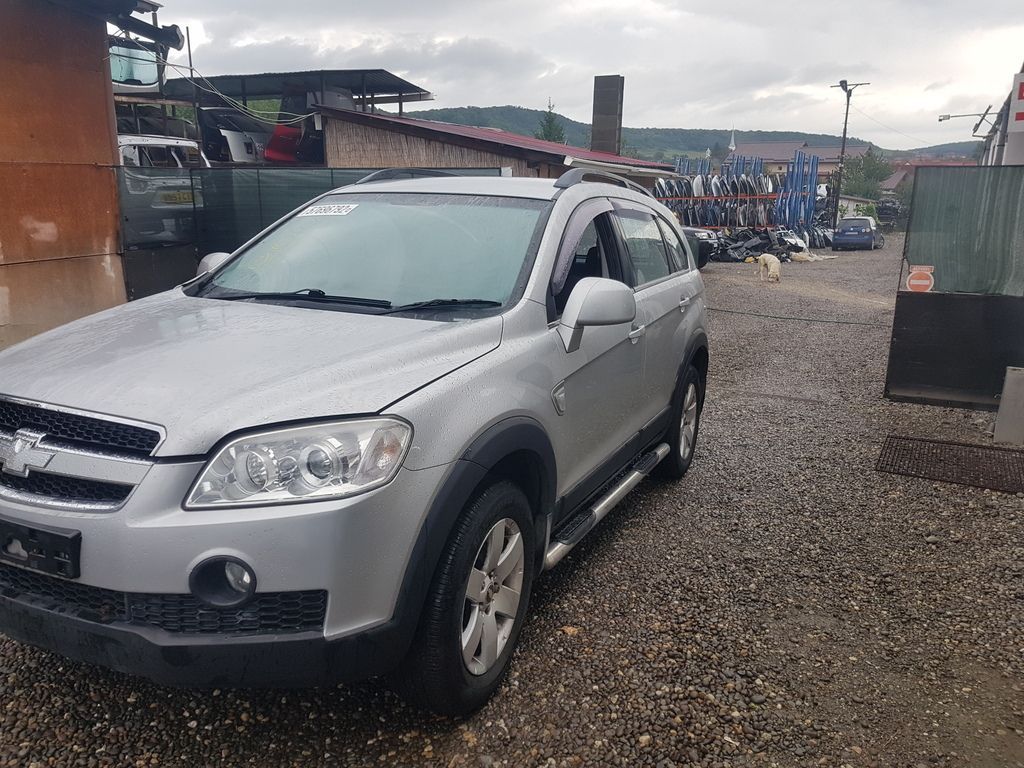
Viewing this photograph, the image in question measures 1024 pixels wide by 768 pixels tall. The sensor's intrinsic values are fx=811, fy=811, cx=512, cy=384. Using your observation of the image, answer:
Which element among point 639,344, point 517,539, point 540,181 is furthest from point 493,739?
point 540,181

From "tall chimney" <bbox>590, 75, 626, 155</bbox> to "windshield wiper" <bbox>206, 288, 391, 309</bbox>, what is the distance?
2774 centimetres

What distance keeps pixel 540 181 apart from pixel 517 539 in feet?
6.12

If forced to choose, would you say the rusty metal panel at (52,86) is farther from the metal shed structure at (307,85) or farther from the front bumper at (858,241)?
the front bumper at (858,241)

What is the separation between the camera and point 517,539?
9.54 feet

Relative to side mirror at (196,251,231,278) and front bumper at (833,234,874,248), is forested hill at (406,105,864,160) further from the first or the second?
side mirror at (196,251,231,278)

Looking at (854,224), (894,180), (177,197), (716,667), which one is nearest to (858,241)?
(854,224)

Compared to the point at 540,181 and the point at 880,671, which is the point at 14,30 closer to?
the point at 540,181

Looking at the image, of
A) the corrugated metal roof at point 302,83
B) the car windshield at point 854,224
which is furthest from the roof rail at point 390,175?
the car windshield at point 854,224

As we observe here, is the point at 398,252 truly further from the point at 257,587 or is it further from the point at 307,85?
the point at 307,85

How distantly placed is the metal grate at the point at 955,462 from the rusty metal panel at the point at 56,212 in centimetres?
806

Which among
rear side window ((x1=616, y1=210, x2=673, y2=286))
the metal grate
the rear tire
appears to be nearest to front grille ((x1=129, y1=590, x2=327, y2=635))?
rear side window ((x1=616, y1=210, x2=673, y2=286))

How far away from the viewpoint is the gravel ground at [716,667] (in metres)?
2.63

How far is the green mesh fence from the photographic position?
6922mm

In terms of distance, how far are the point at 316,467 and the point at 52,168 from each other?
7802mm
